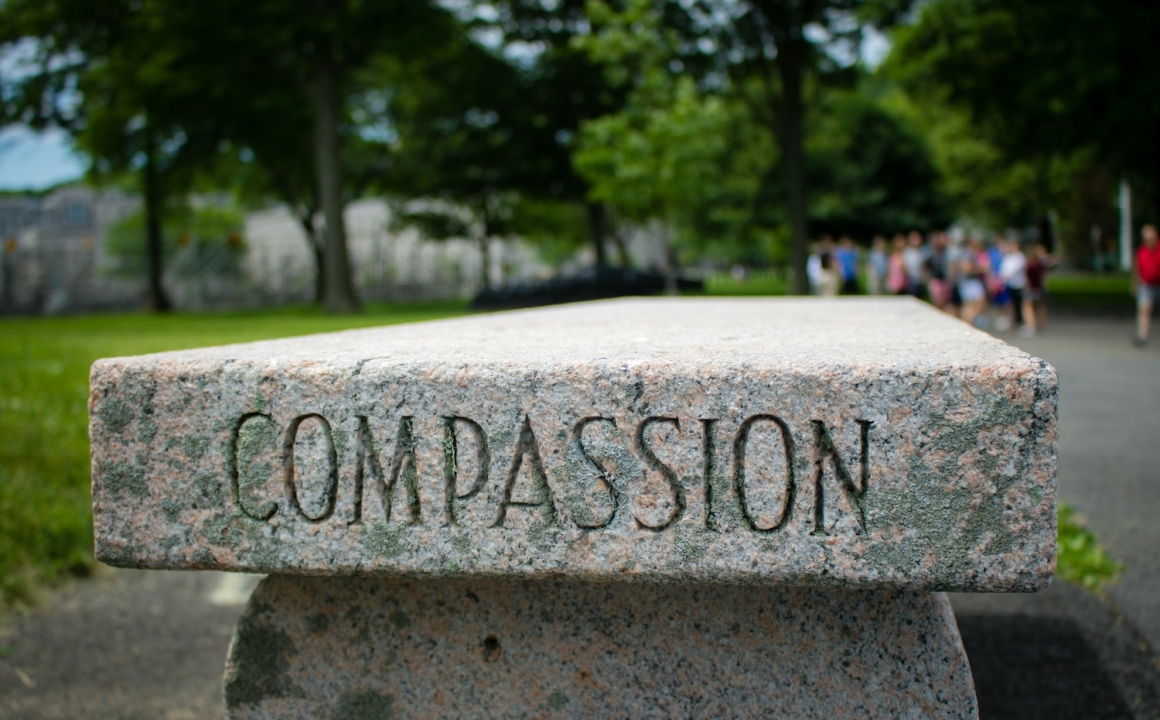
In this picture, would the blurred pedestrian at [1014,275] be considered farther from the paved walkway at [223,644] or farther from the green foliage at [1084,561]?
the green foliage at [1084,561]

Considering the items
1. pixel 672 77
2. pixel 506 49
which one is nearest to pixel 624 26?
pixel 672 77

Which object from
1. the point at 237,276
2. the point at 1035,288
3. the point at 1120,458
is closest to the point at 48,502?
the point at 1120,458

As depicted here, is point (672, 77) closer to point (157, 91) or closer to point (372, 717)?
point (157, 91)

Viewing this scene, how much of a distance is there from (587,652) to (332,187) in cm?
2290

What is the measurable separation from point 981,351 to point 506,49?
29.1 m

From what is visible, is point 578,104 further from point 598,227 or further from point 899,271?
point 899,271

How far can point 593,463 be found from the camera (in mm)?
1681

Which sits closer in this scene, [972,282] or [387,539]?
[387,539]

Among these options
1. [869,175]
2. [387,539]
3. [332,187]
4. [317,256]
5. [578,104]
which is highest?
[578,104]

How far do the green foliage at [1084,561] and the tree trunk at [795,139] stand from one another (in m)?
16.4

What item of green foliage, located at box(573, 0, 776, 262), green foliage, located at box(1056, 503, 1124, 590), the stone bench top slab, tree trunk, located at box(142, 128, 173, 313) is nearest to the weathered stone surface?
the stone bench top slab

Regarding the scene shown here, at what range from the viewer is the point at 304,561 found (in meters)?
1.77

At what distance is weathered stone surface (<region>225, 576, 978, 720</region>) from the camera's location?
191 centimetres

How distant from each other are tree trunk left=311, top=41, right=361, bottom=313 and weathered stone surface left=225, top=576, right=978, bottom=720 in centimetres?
2184
